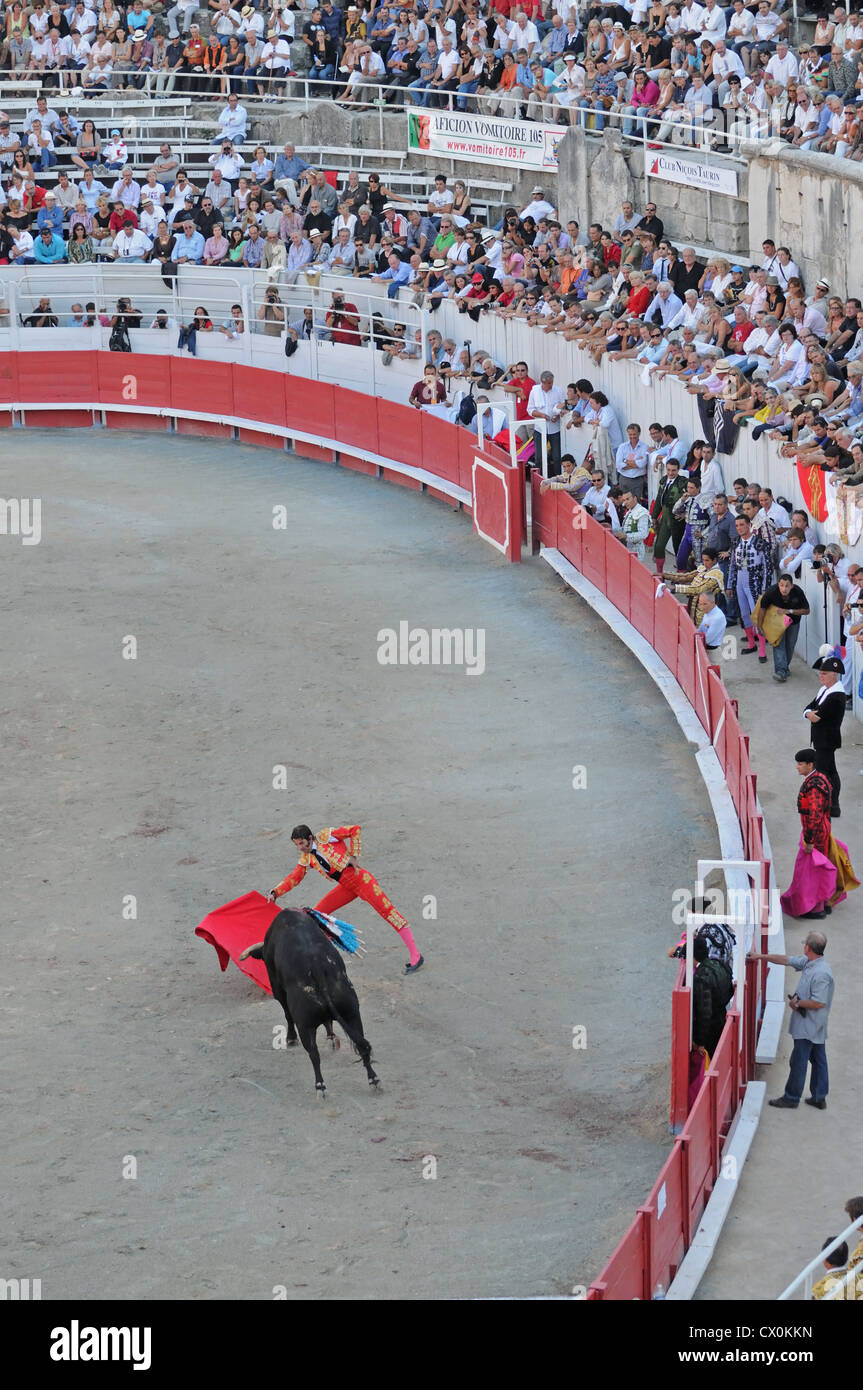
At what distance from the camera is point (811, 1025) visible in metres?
12.5

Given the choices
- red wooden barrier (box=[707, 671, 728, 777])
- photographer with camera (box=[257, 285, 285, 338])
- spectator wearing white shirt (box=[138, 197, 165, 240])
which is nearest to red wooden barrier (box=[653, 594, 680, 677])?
red wooden barrier (box=[707, 671, 728, 777])

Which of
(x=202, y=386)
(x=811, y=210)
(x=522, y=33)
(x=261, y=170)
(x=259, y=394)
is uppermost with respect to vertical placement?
(x=522, y=33)

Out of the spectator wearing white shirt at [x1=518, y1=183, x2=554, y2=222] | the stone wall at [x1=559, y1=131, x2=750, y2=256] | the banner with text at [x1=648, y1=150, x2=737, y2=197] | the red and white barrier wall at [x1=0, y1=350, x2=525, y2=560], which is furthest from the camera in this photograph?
the spectator wearing white shirt at [x1=518, y1=183, x2=554, y2=222]

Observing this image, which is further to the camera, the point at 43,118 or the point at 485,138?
the point at 43,118

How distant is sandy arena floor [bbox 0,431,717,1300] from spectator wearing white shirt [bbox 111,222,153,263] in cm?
719

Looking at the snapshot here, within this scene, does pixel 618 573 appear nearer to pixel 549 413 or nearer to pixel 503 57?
pixel 549 413

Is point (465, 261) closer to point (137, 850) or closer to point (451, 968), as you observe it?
point (137, 850)

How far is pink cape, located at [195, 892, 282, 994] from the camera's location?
14.7 m

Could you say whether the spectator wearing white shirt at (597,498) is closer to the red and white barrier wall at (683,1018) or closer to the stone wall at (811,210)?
the red and white barrier wall at (683,1018)

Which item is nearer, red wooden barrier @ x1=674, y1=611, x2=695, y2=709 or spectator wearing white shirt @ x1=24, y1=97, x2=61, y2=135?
red wooden barrier @ x1=674, y1=611, x2=695, y2=709

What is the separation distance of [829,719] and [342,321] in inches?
577

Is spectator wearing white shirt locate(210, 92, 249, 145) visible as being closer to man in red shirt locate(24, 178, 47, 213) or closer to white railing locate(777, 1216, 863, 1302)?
man in red shirt locate(24, 178, 47, 213)

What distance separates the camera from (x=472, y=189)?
104ft

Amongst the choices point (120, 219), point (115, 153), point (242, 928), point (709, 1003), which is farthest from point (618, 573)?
point (115, 153)
